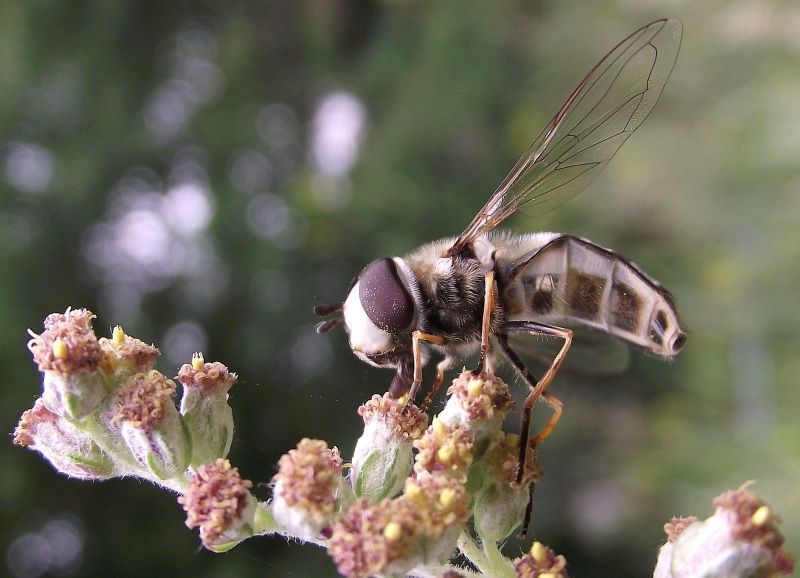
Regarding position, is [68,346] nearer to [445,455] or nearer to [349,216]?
[445,455]

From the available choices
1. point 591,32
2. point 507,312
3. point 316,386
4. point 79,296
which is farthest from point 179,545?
point 591,32

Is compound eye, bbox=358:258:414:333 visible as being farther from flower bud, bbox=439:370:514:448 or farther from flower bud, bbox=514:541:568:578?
flower bud, bbox=514:541:568:578

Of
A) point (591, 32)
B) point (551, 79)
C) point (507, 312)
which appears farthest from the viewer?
point (591, 32)

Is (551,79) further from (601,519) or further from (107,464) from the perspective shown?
(107,464)

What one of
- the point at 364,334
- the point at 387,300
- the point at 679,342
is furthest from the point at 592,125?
the point at 364,334

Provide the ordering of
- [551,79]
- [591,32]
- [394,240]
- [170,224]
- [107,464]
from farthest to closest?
[591,32] → [551,79] → [170,224] → [394,240] → [107,464]

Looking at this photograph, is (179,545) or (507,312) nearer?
(507,312)

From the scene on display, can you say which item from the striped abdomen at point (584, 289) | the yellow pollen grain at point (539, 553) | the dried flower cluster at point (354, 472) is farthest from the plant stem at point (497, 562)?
the striped abdomen at point (584, 289)

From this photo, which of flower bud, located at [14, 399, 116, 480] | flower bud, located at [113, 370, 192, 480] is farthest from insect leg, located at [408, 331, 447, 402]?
flower bud, located at [14, 399, 116, 480]
